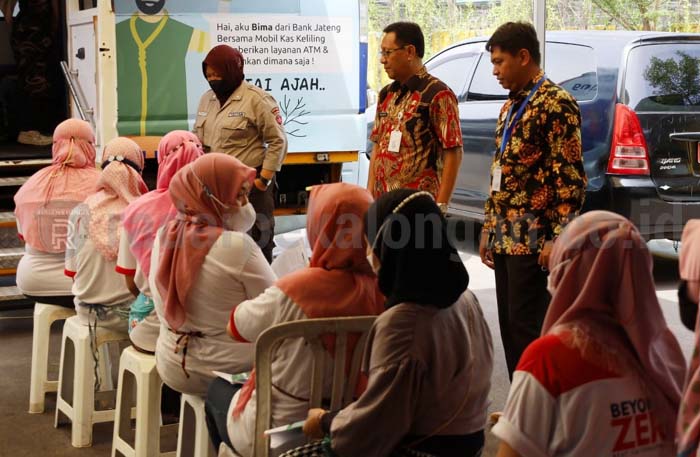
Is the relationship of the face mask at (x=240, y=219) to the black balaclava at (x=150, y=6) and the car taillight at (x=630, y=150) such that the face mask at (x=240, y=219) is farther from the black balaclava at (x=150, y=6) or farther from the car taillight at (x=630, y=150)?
the car taillight at (x=630, y=150)

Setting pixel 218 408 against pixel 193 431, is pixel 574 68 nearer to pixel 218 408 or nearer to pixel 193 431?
pixel 193 431

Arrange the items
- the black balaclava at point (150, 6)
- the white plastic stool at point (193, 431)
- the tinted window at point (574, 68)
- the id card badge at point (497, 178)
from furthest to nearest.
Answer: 1. the tinted window at point (574, 68)
2. the black balaclava at point (150, 6)
3. the id card badge at point (497, 178)
4. the white plastic stool at point (193, 431)

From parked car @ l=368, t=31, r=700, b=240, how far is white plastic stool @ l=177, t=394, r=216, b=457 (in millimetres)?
3705

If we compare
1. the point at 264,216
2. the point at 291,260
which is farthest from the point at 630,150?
the point at 291,260

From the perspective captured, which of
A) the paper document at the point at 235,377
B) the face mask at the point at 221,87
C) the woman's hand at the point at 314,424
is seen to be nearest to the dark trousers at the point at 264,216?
the face mask at the point at 221,87

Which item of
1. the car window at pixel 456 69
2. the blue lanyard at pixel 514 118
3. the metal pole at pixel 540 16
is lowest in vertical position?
the blue lanyard at pixel 514 118

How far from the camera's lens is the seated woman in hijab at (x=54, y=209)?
4.50 metres

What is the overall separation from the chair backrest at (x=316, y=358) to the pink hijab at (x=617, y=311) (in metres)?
0.70

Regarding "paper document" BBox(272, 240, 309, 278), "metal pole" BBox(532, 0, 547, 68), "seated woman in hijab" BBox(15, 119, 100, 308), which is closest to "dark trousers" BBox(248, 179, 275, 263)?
"seated woman in hijab" BBox(15, 119, 100, 308)

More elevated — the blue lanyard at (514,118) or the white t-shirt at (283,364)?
the blue lanyard at (514,118)

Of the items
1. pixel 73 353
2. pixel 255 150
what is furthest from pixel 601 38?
pixel 73 353

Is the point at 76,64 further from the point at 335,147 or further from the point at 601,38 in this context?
the point at 601,38

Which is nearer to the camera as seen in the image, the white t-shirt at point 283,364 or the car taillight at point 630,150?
the white t-shirt at point 283,364

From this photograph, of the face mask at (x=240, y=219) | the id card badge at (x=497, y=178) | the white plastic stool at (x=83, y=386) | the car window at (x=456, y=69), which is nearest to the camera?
the face mask at (x=240, y=219)
